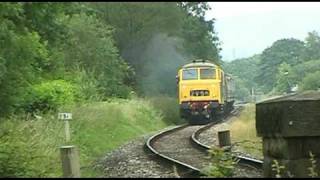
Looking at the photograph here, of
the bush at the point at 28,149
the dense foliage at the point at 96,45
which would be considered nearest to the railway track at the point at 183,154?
the bush at the point at 28,149

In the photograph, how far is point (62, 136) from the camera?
51.1 feet

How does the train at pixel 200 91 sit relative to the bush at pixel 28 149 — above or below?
Result: above

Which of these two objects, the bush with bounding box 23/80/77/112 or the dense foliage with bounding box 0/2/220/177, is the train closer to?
the dense foliage with bounding box 0/2/220/177

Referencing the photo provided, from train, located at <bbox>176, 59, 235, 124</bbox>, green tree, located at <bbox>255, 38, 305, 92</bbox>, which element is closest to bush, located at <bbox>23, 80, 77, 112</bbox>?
train, located at <bbox>176, 59, 235, 124</bbox>

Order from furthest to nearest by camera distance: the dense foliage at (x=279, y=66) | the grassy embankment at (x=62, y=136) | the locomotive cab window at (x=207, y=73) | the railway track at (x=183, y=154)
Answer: the dense foliage at (x=279, y=66) → the locomotive cab window at (x=207, y=73) → the railway track at (x=183, y=154) → the grassy embankment at (x=62, y=136)

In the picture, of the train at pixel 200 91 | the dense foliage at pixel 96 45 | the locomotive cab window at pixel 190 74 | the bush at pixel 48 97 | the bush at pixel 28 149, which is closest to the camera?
the bush at pixel 28 149

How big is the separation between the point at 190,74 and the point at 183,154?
17.6 metres

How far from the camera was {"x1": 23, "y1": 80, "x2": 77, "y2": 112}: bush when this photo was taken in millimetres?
20812

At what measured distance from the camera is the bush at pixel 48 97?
20.8 metres

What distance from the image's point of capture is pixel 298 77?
29.4m

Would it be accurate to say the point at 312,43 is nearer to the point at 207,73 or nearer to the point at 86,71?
the point at 207,73

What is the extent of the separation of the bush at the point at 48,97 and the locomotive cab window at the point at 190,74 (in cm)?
980

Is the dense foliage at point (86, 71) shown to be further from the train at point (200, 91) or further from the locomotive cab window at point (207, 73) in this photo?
the locomotive cab window at point (207, 73)

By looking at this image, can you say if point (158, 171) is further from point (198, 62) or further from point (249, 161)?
point (198, 62)
